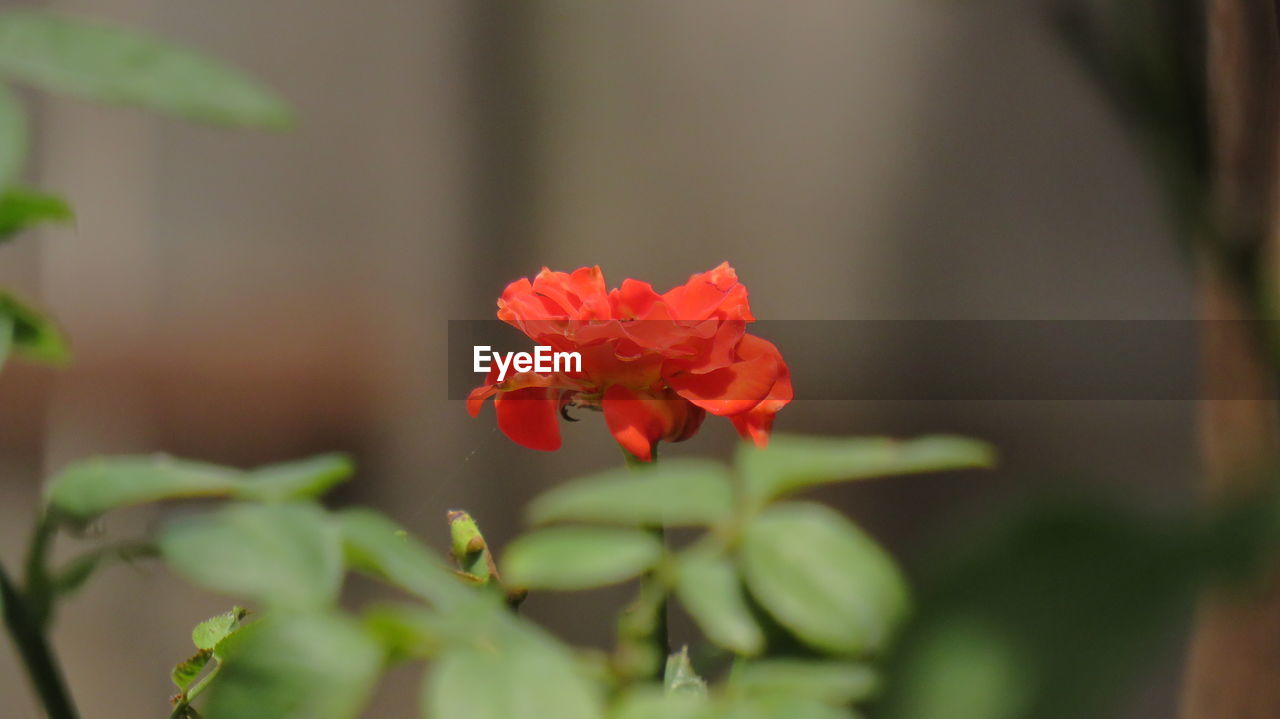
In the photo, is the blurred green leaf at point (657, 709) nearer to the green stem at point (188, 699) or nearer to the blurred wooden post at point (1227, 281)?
the green stem at point (188, 699)

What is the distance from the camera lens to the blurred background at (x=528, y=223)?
1.28 metres

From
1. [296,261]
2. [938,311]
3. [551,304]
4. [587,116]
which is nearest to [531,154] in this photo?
[587,116]

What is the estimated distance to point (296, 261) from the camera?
1.36m

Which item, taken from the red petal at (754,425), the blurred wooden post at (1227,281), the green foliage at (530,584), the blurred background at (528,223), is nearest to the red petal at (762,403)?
the red petal at (754,425)

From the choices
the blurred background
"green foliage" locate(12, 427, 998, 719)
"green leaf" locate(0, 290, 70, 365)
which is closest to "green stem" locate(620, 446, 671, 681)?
"green foliage" locate(12, 427, 998, 719)

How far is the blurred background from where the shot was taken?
4.20ft

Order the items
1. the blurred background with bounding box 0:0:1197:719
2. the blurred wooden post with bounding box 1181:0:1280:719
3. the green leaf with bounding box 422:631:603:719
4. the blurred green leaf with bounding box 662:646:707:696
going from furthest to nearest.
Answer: the blurred background with bounding box 0:0:1197:719 < the blurred wooden post with bounding box 1181:0:1280:719 < the blurred green leaf with bounding box 662:646:707:696 < the green leaf with bounding box 422:631:603:719

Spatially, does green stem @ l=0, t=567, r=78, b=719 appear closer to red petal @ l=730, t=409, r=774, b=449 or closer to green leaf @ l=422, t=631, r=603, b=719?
green leaf @ l=422, t=631, r=603, b=719

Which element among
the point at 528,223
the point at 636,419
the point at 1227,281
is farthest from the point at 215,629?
the point at 528,223

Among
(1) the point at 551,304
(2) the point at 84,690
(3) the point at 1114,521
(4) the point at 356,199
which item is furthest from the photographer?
(4) the point at 356,199

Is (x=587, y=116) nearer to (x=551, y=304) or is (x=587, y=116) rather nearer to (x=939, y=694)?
(x=551, y=304)

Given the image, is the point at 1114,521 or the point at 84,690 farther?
the point at 84,690

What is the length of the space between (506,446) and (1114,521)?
124 cm

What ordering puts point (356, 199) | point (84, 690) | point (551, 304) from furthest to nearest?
point (356, 199) → point (84, 690) → point (551, 304)
